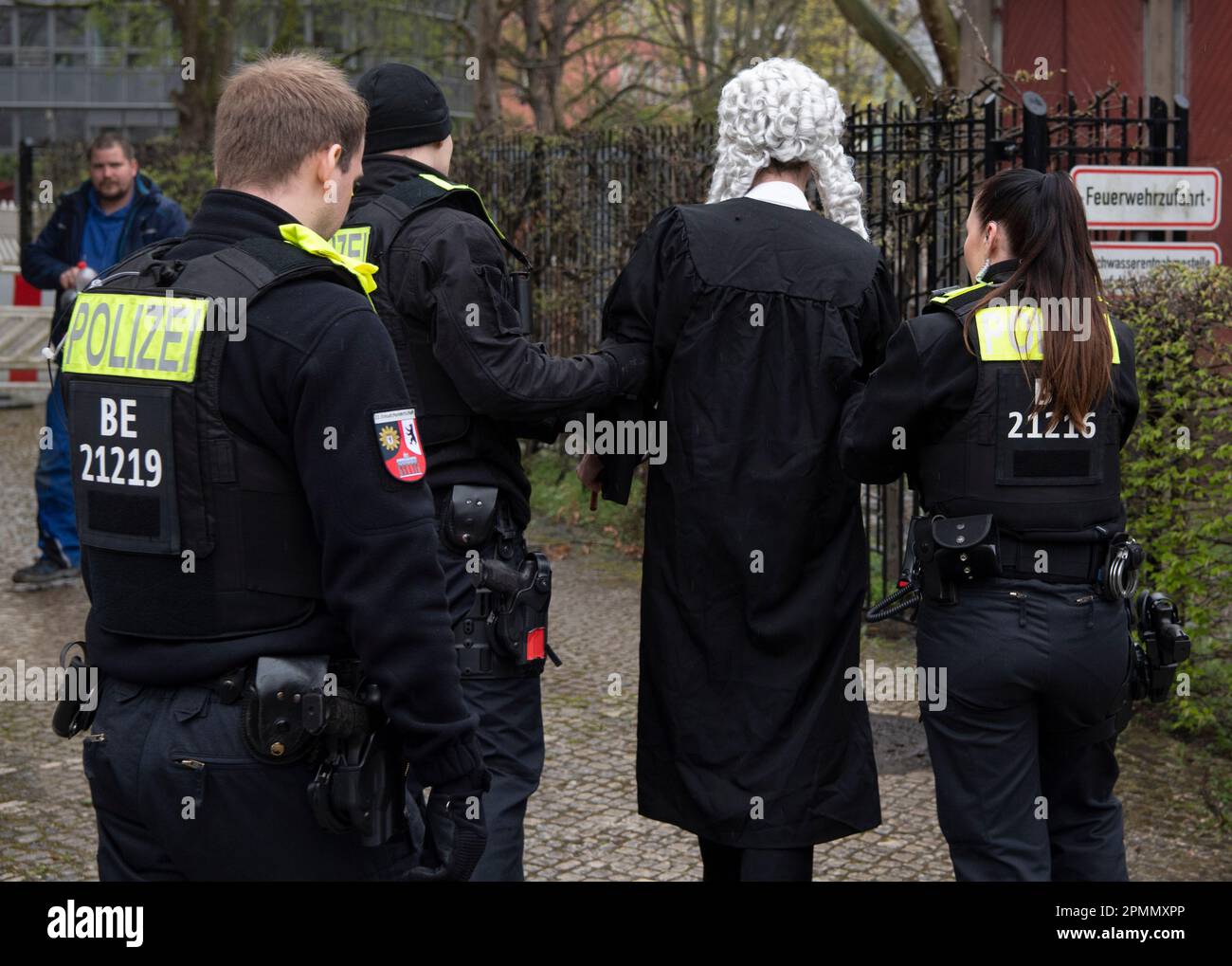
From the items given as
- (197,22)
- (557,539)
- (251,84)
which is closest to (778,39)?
(197,22)

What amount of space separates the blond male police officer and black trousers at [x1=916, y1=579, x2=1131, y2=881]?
135 cm

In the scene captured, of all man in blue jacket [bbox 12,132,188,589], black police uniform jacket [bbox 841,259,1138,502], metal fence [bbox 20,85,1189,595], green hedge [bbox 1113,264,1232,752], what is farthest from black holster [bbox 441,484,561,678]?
man in blue jacket [bbox 12,132,188,589]

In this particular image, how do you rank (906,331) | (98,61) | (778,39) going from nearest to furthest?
1. (906,331)
2. (778,39)
3. (98,61)

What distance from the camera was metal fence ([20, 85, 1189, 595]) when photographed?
695 centimetres

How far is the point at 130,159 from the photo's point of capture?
7.77 metres

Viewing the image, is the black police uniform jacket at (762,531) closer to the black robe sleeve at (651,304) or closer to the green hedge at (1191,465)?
the black robe sleeve at (651,304)

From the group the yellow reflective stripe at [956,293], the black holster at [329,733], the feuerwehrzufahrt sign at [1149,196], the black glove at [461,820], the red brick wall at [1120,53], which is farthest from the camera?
the red brick wall at [1120,53]

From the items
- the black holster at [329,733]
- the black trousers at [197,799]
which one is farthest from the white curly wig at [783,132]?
the black trousers at [197,799]

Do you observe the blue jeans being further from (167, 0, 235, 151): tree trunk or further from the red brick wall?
(167, 0, 235, 151): tree trunk

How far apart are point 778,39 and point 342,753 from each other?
75.0 feet

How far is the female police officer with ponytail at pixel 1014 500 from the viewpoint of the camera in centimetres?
339

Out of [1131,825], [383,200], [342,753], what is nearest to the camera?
[342,753]

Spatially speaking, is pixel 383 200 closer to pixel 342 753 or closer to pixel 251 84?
pixel 251 84

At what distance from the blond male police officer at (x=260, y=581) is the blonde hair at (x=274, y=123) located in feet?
0.45
